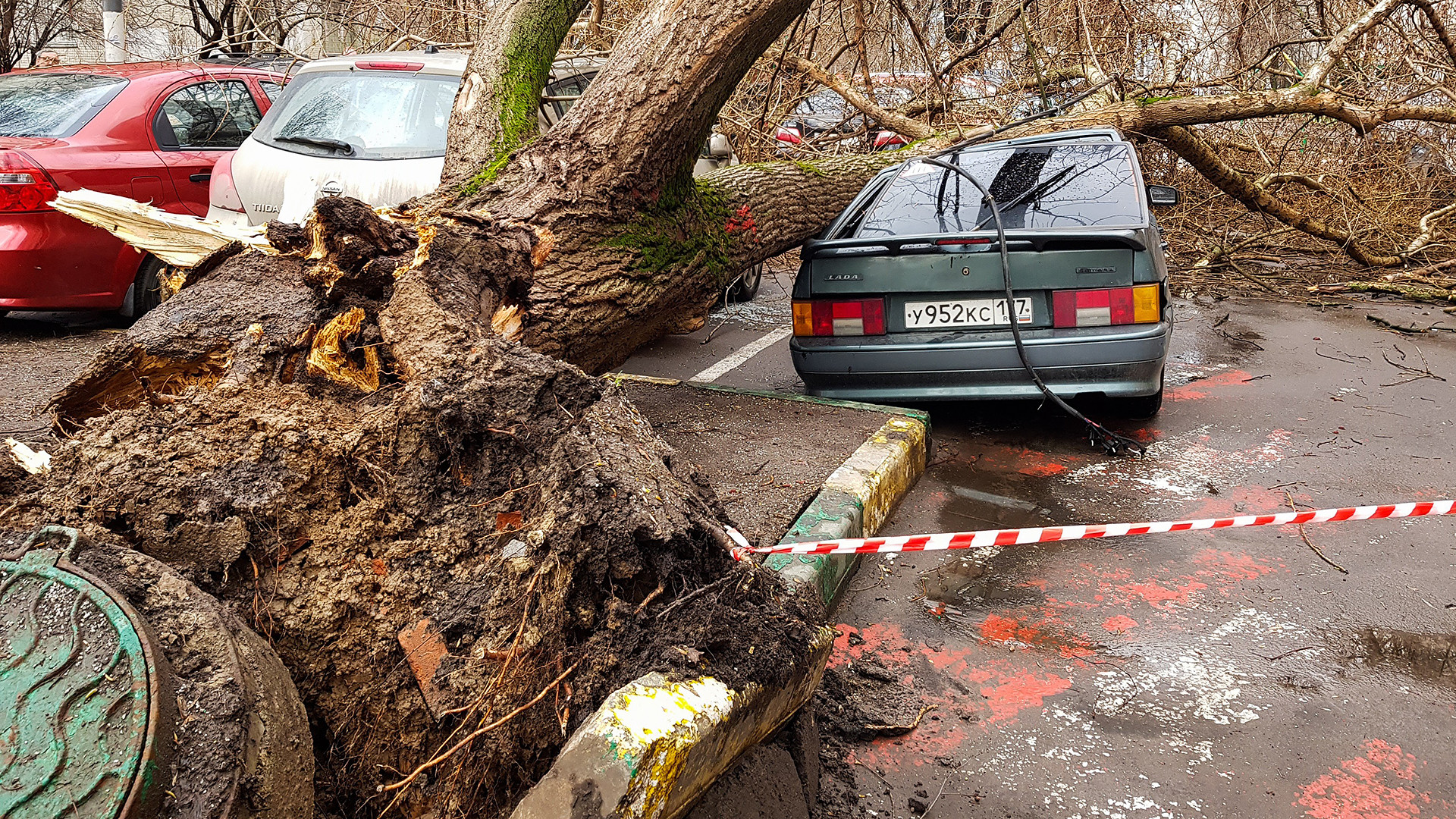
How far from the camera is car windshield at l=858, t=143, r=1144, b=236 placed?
5051 millimetres

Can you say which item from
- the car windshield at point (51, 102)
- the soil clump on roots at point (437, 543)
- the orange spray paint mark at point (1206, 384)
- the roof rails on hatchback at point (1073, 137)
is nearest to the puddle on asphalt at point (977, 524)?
the soil clump on roots at point (437, 543)

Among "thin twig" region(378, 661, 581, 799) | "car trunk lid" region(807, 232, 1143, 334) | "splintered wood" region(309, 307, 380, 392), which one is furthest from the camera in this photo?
"car trunk lid" region(807, 232, 1143, 334)

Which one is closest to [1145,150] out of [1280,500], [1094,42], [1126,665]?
[1094,42]

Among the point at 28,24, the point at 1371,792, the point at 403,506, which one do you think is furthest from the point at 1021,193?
the point at 28,24

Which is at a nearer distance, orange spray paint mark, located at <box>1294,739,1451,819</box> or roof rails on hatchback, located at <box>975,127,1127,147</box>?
orange spray paint mark, located at <box>1294,739,1451,819</box>

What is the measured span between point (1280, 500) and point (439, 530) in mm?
3690

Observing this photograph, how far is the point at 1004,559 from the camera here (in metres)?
3.79

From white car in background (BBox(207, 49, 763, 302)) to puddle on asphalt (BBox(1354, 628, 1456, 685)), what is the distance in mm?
4835

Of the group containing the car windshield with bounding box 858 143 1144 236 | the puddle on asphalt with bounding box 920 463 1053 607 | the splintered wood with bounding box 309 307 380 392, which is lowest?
the puddle on asphalt with bounding box 920 463 1053 607

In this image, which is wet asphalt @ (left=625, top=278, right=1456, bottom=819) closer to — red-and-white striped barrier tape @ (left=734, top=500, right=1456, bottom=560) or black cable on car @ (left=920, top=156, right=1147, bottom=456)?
black cable on car @ (left=920, top=156, right=1147, bottom=456)

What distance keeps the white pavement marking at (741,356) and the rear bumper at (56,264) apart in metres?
3.88

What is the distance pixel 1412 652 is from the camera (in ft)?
10.1

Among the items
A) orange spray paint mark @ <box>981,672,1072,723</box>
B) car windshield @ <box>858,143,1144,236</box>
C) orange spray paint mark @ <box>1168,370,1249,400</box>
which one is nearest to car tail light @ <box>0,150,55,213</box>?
car windshield @ <box>858,143,1144,236</box>

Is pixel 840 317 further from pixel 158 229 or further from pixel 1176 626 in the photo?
pixel 158 229
